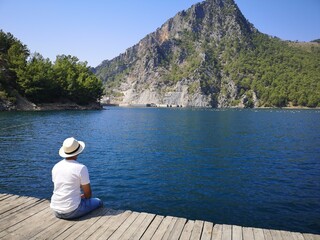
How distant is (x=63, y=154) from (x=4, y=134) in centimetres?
3991

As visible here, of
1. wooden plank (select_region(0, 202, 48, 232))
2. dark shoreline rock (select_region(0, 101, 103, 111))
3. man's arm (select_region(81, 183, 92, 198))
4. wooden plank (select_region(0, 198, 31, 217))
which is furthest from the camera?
dark shoreline rock (select_region(0, 101, 103, 111))

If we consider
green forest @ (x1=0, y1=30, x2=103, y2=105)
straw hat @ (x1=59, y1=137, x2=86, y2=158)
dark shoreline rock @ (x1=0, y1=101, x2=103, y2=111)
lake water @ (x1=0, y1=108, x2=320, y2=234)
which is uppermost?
green forest @ (x1=0, y1=30, x2=103, y2=105)

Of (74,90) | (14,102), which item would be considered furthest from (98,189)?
(74,90)

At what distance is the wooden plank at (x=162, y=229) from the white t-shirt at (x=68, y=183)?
2.93 metres

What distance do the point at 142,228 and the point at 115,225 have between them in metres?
0.94

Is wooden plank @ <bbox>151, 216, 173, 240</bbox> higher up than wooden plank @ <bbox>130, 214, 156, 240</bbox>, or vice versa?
wooden plank @ <bbox>151, 216, 173, 240</bbox>

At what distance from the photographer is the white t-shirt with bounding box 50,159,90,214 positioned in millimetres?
9469

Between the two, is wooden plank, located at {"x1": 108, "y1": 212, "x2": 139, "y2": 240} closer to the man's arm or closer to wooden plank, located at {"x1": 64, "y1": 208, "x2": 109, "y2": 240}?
wooden plank, located at {"x1": 64, "y1": 208, "x2": 109, "y2": 240}

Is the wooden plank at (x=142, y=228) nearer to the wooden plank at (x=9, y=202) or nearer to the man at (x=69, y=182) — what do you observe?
the man at (x=69, y=182)

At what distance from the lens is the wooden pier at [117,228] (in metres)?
8.84

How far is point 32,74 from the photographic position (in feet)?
366

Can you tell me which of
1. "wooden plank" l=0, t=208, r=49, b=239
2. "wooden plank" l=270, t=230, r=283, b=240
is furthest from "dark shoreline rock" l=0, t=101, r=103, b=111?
"wooden plank" l=270, t=230, r=283, b=240

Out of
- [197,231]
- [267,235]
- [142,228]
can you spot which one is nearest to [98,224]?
[142,228]

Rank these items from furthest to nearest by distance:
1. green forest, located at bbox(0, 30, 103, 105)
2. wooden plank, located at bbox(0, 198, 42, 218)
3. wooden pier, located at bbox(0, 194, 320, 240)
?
green forest, located at bbox(0, 30, 103, 105), wooden plank, located at bbox(0, 198, 42, 218), wooden pier, located at bbox(0, 194, 320, 240)
